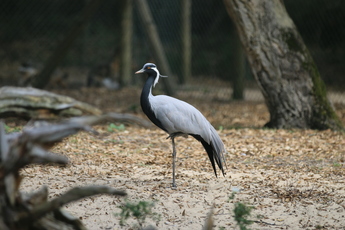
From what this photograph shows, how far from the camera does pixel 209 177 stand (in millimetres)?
5406

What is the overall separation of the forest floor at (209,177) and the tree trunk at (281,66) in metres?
0.32

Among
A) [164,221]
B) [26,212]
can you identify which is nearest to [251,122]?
[164,221]

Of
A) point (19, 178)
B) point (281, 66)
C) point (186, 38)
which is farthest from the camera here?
point (186, 38)

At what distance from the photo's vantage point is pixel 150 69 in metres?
5.26

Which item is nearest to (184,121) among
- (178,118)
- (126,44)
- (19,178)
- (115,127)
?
(178,118)

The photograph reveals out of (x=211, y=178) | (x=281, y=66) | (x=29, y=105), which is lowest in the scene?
(x=211, y=178)

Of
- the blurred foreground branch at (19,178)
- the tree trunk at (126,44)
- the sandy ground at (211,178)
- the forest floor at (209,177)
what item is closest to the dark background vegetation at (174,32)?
the tree trunk at (126,44)

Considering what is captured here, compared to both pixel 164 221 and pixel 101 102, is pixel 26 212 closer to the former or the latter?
pixel 164 221

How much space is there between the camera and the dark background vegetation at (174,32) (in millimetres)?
11469

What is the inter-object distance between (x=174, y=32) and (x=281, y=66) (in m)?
4.55

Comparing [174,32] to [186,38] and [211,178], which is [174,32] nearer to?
[186,38]

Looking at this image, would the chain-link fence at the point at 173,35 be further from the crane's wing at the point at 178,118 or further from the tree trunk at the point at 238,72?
the crane's wing at the point at 178,118

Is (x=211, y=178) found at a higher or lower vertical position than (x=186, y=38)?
lower

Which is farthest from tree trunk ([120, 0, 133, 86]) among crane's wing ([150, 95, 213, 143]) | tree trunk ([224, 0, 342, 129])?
crane's wing ([150, 95, 213, 143])
